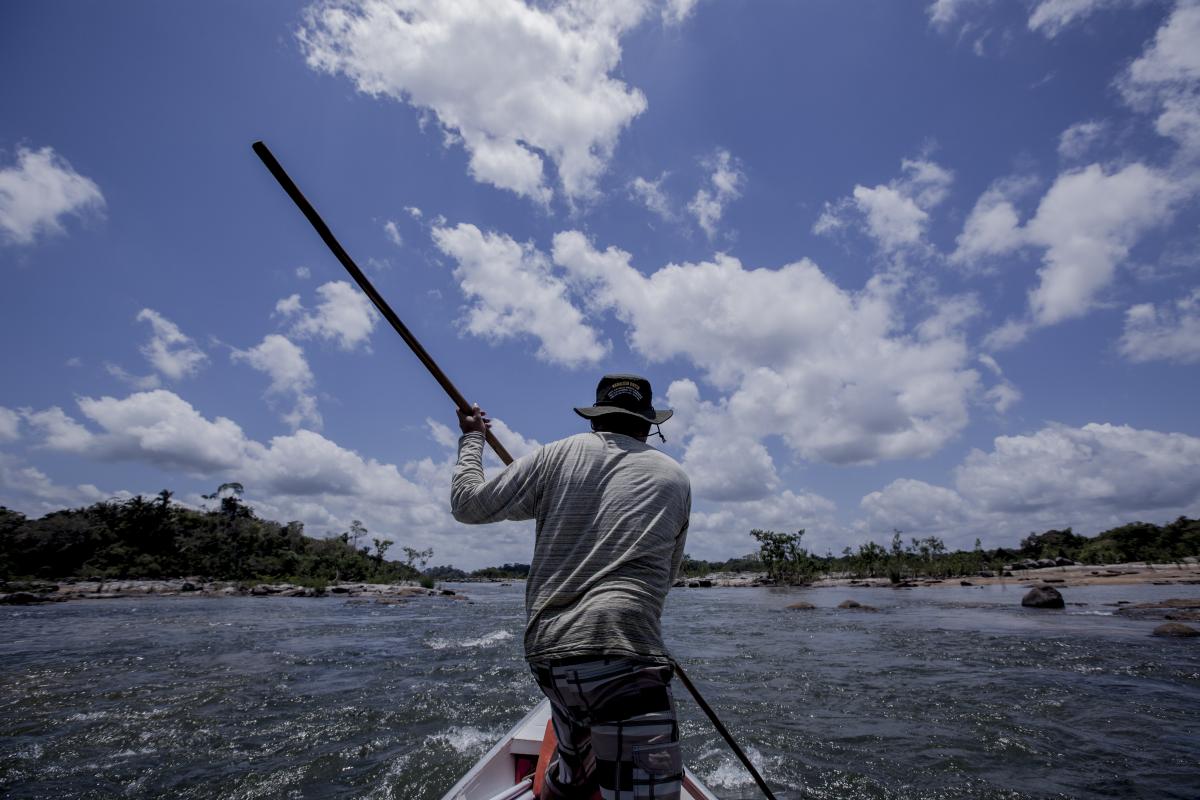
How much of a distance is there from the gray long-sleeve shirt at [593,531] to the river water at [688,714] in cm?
495

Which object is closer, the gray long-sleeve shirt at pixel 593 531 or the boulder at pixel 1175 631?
the gray long-sleeve shirt at pixel 593 531

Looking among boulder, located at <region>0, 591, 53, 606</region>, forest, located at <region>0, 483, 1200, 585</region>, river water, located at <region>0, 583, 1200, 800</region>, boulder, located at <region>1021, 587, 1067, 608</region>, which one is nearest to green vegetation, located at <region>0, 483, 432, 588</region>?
forest, located at <region>0, 483, 1200, 585</region>

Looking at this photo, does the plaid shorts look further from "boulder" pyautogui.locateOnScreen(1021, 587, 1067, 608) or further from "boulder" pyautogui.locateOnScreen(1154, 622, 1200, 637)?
"boulder" pyautogui.locateOnScreen(1021, 587, 1067, 608)

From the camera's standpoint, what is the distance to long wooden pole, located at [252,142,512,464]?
309cm

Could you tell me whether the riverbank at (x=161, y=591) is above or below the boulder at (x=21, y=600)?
below

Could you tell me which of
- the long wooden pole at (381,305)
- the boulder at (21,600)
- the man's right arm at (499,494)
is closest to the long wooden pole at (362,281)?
the long wooden pole at (381,305)

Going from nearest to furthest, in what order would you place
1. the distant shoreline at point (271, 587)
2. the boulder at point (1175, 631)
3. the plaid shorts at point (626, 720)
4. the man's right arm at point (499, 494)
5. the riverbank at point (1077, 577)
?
the plaid shorts at point (626, 720) < the man's right arm at point (499, 494) < the boulder at point (1175, 631) < the distant shoreline at point (271, 587) < the riverbank at point (1077, 577)

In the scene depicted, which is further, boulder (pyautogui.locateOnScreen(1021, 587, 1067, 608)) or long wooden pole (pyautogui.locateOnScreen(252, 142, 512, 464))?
boulder (pyautogui.locateOnScreen(1021, 587, 1067, 608))

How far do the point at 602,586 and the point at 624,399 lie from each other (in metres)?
0.92

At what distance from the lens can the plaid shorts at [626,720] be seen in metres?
2.02

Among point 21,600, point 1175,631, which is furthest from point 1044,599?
point 21,600

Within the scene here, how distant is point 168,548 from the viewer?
66.4 meters

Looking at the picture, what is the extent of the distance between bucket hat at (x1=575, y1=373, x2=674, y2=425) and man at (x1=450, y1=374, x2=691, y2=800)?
15mm

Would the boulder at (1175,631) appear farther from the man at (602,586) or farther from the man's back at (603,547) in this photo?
the man's back at (603,547)
